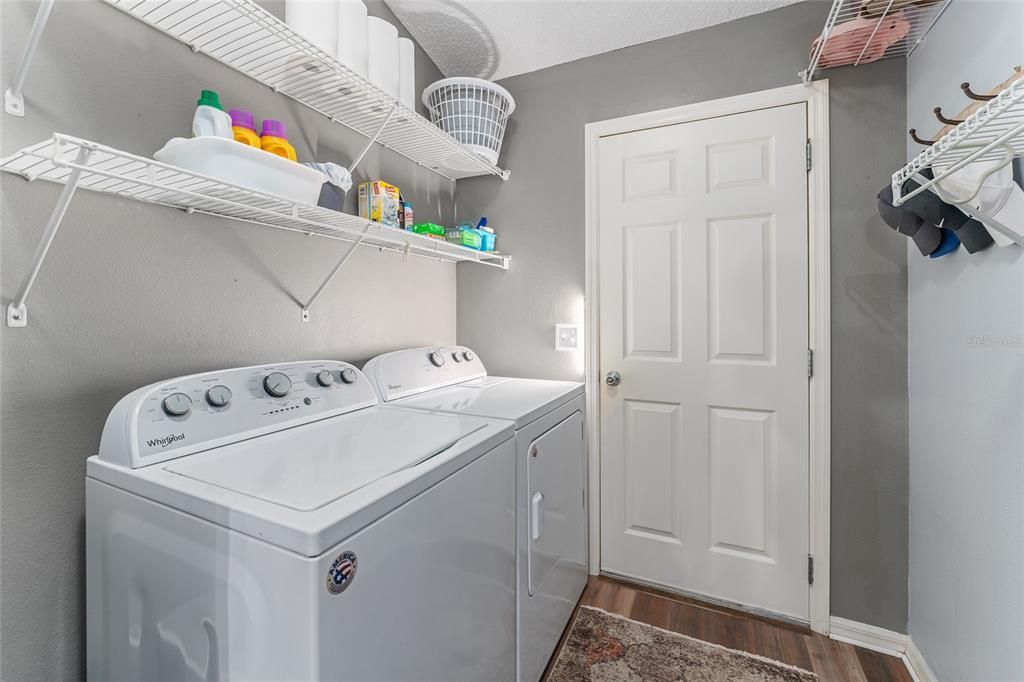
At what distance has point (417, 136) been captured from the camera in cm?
170

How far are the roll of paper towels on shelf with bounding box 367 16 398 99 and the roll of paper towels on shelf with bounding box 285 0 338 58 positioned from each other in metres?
0.16

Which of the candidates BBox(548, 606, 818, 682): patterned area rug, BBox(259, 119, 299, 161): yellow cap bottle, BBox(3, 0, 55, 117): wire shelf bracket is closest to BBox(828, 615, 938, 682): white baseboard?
BBox(548, 606, 818, 682): patterned area rug

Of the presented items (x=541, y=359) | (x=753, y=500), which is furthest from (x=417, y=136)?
(x=753, y=500)

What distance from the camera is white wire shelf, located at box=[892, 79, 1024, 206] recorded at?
2.31 ft

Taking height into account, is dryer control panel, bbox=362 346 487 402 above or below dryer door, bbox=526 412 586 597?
above

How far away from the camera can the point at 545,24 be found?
1838mm

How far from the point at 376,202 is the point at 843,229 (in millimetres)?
1738

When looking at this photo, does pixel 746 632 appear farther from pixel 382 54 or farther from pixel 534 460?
pixel 382 54

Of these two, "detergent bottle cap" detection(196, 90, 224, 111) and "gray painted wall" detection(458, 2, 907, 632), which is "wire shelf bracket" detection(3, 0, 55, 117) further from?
"gray painted wall" detection(458, 2, 907, 632)

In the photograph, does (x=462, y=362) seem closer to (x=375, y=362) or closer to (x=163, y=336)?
(x=375, y=362)

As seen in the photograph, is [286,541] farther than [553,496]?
No

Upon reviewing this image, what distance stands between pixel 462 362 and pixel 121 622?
134 centimetres

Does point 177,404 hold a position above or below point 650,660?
above

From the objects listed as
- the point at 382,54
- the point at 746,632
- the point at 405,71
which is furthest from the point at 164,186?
the point at 746,632
